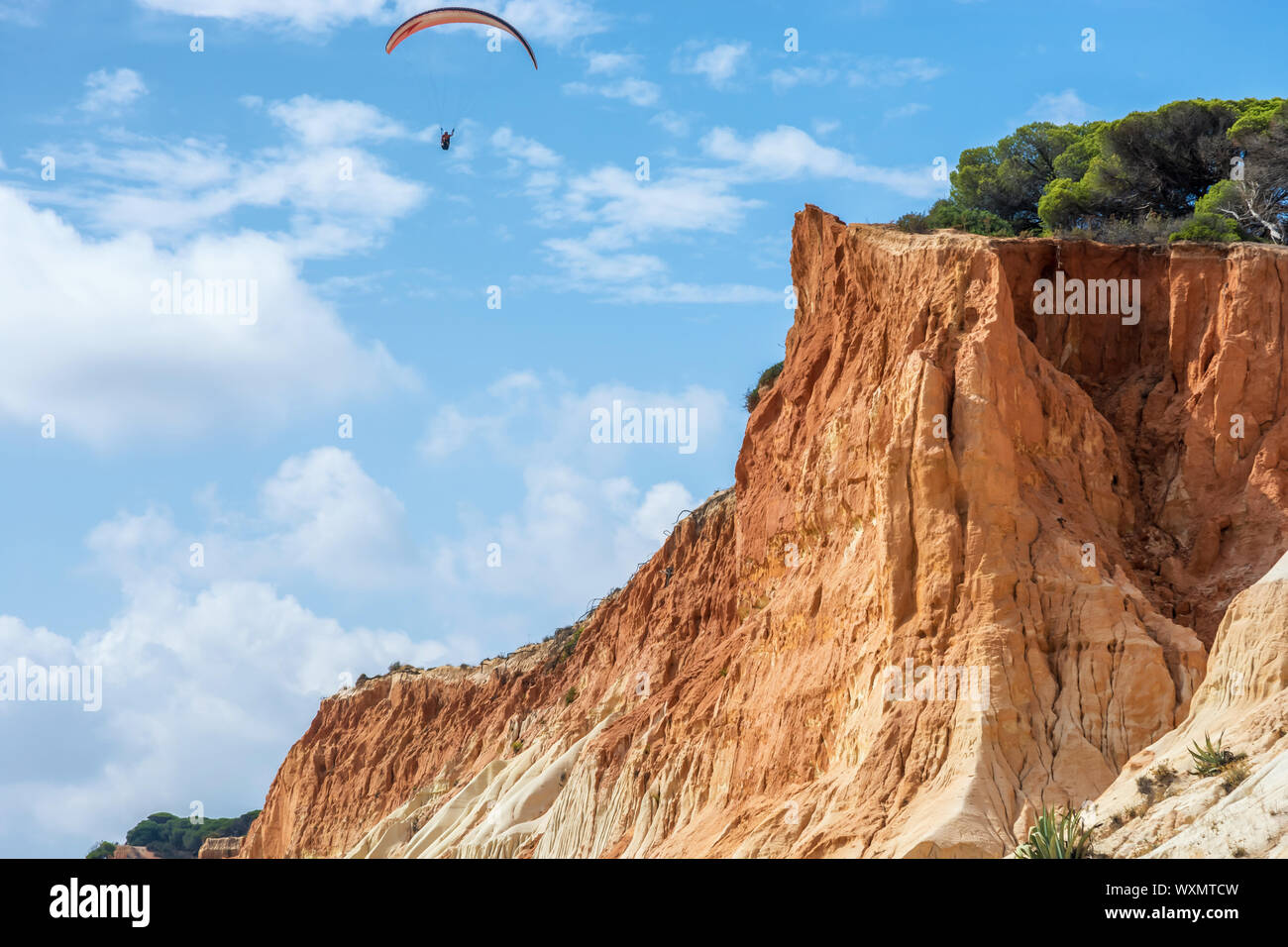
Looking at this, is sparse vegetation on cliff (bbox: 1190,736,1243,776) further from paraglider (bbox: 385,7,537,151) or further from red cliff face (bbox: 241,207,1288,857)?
paraglider (bbox: 385,7,537,151)

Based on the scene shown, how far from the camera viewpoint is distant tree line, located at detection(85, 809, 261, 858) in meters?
95.6

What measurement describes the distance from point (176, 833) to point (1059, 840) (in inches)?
3502

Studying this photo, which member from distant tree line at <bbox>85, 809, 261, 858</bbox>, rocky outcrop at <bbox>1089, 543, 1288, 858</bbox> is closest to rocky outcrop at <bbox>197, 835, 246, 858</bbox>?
distant tree line at <bbox>85, 809, 261, 858</bbox>

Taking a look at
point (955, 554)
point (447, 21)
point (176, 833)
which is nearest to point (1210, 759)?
point (955, 554)

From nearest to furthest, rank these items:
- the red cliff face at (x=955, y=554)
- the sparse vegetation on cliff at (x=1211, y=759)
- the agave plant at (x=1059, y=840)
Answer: the sparse vegetation on cliff at (x=1211, y=759)
the agave plant at (x=1059, y=840)
the red cliff face at (x=955, y=554)

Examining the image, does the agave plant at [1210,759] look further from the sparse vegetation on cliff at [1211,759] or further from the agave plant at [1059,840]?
the agave plant at [1059,840]

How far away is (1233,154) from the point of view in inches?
1863

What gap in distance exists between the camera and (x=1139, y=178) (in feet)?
159

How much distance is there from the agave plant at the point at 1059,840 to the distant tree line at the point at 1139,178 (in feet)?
61.1

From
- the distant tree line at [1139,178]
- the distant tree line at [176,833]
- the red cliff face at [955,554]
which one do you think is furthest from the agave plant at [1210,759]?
the distant tree line at [176,833]

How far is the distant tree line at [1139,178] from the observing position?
4284cm

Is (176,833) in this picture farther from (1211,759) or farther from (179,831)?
(1211,759)
